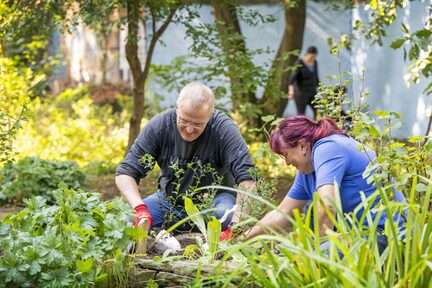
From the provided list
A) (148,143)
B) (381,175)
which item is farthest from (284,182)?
(381,175)

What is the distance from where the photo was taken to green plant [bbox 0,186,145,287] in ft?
13.5

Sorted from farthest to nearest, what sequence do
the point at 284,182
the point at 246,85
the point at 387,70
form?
the point at 387,70
the point at 284,182
the point at 246,85

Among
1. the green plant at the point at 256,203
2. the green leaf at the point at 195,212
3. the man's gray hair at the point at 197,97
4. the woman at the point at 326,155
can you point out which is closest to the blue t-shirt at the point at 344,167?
the woman at the point at 326,155

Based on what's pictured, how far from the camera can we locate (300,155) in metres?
4.53

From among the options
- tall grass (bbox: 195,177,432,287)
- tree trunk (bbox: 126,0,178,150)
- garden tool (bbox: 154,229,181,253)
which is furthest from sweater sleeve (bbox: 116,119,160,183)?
tree trunk (bbox: 126,0,178,150)

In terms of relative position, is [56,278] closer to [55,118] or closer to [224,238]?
[224,238]

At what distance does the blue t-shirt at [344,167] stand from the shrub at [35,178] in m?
4.34

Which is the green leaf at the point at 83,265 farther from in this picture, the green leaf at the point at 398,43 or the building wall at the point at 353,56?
the building wall at the point at 353,56

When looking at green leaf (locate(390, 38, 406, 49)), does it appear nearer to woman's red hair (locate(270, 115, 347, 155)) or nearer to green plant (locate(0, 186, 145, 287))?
woman's red hair (locate(270, 115, 347, 155))

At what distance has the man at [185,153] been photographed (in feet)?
17.5

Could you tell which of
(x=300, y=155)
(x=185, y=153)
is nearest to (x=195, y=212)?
(x=300, y=155)

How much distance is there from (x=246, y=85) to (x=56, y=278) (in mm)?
5115

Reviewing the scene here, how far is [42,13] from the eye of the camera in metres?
8.68

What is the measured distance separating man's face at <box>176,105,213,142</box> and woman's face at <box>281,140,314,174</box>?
34.1 inches
